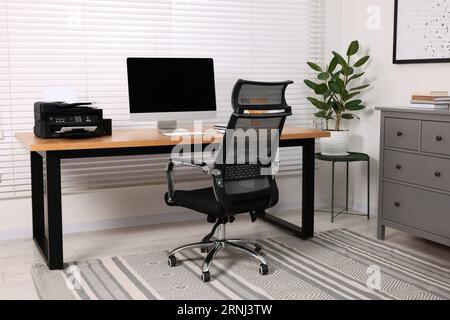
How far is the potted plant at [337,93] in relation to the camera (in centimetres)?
481

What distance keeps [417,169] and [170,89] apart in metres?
1.77

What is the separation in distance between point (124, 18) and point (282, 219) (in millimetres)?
2006

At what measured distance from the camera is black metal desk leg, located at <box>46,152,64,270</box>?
11.3 feet

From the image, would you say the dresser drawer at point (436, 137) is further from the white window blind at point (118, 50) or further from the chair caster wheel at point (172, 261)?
the chair caster wheel at point (172, 261)

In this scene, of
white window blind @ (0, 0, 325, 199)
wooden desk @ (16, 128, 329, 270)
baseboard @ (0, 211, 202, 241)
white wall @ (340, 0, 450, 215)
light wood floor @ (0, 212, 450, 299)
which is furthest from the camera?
white wall @ (340, 0, 450, 215)

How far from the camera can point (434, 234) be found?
375 centimetres

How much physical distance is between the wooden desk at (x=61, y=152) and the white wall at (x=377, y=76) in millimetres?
926

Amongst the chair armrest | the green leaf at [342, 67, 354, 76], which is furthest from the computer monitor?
the green leaf at [342, 67, 354, 76]

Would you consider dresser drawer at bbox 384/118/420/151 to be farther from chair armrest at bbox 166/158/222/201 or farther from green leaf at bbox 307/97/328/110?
chair armrest at bbox 166/158/222/201

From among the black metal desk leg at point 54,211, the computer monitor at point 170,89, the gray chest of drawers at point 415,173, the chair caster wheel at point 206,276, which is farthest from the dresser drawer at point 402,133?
the black metal desk leg at point 54,211

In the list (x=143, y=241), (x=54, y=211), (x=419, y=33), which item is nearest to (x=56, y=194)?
(x=54, y=211)

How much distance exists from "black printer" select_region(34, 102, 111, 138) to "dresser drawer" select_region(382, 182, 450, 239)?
6.69 ft
